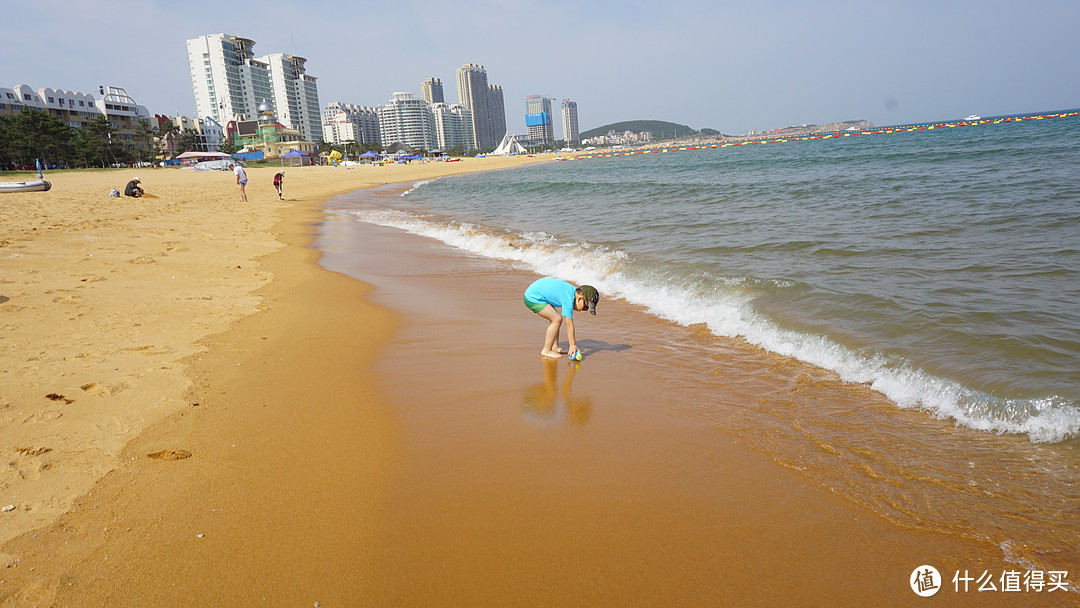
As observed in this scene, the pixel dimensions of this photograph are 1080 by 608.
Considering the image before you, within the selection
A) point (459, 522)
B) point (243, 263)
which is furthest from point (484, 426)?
point (243, 263)

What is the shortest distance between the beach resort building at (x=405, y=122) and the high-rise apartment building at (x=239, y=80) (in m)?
39.6

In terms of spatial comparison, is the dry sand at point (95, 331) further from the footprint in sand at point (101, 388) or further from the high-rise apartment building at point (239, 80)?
the high-rise apartment building at point (239, 80)

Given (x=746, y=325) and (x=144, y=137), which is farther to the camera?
(x=144, y=137)

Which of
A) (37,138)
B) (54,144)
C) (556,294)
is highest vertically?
(37,138)

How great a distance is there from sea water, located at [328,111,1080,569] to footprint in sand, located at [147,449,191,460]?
373cm

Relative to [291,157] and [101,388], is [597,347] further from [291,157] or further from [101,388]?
[291,157]

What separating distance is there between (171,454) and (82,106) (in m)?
97.7

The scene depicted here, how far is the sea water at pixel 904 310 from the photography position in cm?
332

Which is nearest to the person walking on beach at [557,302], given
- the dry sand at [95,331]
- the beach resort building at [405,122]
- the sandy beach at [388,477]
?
the sandy beach at [388,477]

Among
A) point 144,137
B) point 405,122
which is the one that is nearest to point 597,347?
point 144,137

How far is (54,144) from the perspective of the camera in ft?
159

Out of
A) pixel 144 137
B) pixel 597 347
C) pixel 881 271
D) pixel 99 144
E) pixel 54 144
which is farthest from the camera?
pixel 144 137

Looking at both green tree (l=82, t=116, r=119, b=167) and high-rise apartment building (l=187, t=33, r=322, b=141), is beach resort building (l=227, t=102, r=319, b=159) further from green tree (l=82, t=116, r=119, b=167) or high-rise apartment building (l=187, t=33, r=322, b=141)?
green tree (l=82, t=116, r=119, b=167)

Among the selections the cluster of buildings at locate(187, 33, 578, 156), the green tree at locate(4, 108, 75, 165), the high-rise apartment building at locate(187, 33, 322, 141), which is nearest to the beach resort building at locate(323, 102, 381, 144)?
the cluster of buildings at locate(187, 33, 578, 156)
